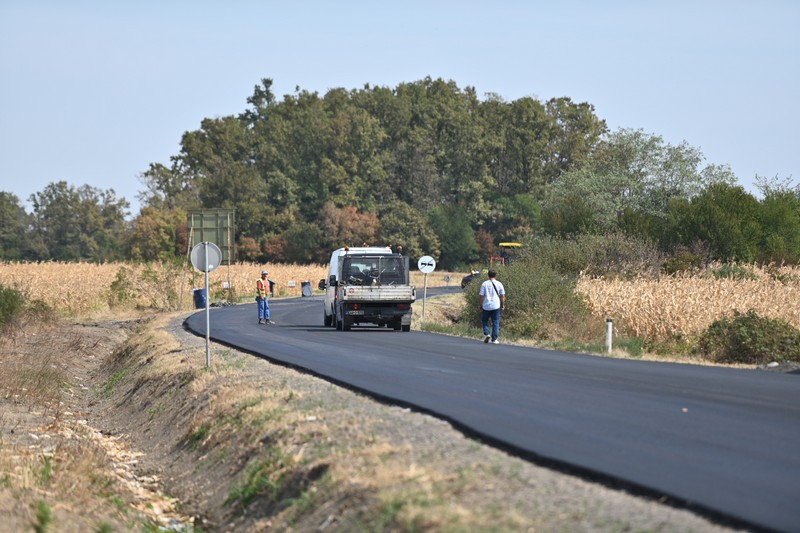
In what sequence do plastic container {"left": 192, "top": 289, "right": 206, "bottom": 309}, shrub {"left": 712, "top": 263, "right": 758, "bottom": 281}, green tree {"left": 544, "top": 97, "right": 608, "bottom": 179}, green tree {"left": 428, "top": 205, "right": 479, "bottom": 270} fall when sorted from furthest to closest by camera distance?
green tree {"left": 544, "top": 97, "right": 608, "bottom": 179}
green tree {"left": 428, "top": 205, "right": 479, "bottom": 270}
plastic container {"left": 192, "top": 289, "right": 206, "bottom": 309}
shrub {"left": 712, "top": 263, "right": 758, "bottom": 281}

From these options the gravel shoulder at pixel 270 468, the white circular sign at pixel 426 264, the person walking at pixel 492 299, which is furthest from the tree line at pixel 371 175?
the gravel shoulder at pixel 270 468

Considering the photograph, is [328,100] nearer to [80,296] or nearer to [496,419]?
[80,296]

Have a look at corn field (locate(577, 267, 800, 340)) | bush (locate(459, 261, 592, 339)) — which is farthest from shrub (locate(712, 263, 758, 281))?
bush (locate(459, 261, 592, 339))

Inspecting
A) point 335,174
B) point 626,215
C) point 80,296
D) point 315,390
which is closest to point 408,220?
point 335,174

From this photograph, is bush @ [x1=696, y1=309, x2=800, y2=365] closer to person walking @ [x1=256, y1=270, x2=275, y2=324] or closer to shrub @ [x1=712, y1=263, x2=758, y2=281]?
person walking @ [x1=256, y1=270, x2=275, y2=324]

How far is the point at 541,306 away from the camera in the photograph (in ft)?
123

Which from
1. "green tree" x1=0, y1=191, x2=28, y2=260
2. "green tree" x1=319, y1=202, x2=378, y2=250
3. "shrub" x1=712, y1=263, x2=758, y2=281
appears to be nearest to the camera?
"shrub" x1=712, y1=263, x2=758, y2=281

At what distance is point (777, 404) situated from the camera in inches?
590

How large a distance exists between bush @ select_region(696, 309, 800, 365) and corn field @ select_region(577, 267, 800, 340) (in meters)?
2.30

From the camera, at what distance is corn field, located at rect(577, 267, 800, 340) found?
31.5 metres

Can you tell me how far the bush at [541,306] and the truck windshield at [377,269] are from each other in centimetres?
364

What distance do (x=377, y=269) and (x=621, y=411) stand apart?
997 inches

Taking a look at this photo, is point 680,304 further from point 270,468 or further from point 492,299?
point 270,468

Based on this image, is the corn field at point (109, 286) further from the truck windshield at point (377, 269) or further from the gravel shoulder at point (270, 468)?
the gravel shoulder at point (270, 468)
